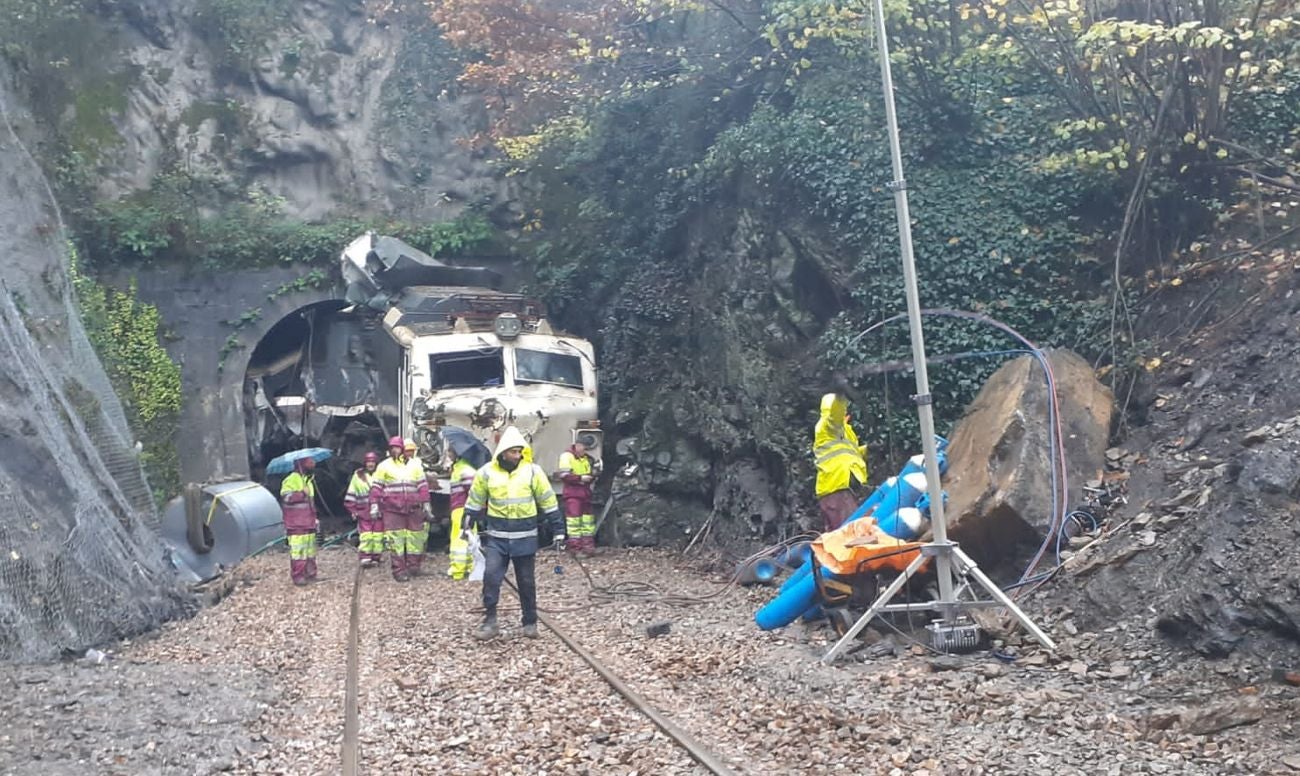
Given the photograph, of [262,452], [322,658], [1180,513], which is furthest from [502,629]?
[262,452]

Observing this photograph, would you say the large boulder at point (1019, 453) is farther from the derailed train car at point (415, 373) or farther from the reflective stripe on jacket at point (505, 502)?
the derailed train car at point (415, 373)

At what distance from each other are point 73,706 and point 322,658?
2.04 m

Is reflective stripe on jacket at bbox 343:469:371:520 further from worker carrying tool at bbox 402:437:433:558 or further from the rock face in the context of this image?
the rock face

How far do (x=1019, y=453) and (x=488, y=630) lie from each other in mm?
4356

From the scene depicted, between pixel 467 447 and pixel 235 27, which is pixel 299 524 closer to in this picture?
pixel 467 447

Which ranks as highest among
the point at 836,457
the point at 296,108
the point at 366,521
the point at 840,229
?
the point at 296,108

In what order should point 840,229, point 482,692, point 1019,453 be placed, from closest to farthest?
point 482,692 → point 1019,453 → point 840,229

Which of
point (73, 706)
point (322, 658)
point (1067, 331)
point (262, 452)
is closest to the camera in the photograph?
point (73, 706)

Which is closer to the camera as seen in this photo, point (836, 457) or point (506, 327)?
point (836, 457)

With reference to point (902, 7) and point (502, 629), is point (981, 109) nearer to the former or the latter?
point (902, 7)

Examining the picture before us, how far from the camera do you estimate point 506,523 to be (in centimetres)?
923

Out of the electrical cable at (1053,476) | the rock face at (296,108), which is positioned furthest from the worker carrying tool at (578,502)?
the rock face at (296,108)

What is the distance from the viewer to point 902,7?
1188cm

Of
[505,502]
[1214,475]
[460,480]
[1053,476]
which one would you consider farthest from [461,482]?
[1214,475]
